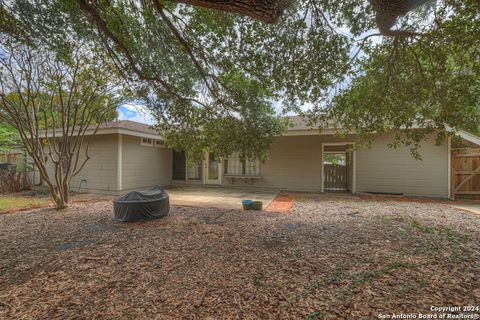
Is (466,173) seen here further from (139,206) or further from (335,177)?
(139,206)

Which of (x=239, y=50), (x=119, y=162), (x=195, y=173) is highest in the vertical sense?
(x=239, y=50)

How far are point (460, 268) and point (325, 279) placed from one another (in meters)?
1.65

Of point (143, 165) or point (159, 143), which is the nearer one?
point (143, 165)

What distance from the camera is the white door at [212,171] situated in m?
9.91

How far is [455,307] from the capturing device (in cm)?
174

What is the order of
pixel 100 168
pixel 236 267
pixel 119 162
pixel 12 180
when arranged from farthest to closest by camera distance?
pixel 12 180
pixel 100 168
pixel 119 162
pixel 236 267

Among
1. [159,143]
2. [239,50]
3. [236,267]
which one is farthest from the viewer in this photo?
[159,143]

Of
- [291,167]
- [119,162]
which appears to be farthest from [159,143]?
[291,167]

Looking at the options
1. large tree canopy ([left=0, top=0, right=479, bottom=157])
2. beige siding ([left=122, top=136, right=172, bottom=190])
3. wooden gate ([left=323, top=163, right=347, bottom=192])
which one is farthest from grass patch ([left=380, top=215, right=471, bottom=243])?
beige siding ([left=122, top=136, right=172, bottom=190])

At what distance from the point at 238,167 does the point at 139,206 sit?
5.65 meters

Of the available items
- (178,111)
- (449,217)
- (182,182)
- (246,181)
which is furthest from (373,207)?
(182,182)

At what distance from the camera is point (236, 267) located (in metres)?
2.51

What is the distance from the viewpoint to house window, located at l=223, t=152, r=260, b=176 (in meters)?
9.37

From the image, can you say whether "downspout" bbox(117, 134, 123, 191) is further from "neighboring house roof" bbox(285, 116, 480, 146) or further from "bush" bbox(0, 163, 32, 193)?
"neighboring house roof" bbox(285, 116, 480, 146)
